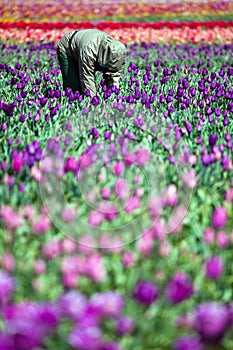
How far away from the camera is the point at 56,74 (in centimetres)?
756

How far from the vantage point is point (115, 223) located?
2945 millimetres

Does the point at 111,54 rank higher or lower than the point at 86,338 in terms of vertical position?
higher

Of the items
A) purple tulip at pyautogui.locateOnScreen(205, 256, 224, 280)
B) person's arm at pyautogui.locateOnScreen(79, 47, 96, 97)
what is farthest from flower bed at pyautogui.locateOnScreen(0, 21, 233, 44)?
purple tulip at pyautogui.locateOnScreen(205, 256, 224, 280)

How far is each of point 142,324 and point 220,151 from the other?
2.14 m

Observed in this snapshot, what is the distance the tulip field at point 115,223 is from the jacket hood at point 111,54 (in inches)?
13.1

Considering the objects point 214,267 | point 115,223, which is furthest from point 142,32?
point 214,267

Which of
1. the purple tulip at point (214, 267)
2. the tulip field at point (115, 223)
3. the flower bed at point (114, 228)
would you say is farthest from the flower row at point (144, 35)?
the purple tulip at point (214, 267)

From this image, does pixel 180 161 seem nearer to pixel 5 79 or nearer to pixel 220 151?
pixel 220 151

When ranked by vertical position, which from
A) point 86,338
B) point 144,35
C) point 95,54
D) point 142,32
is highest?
point 142,32

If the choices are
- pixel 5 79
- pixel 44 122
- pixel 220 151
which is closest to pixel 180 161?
pixel 220 151

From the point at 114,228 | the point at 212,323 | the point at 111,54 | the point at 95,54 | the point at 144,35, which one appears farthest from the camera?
the point at 144,35

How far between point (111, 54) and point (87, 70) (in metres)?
0.34

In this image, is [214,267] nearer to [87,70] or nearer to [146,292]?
[146,292]

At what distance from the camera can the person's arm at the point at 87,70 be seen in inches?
223
